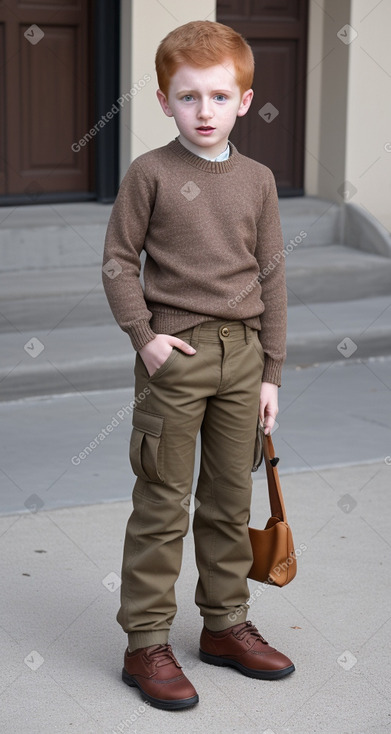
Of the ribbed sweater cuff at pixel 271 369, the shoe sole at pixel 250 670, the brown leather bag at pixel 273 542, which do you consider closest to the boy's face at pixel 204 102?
the ribbed sweater cuff at pixel 271 369

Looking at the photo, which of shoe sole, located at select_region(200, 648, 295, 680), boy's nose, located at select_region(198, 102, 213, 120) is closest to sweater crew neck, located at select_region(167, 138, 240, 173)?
boy's nose, located at select_region(198, 102, 213, 120)

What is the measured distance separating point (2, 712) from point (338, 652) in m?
0.93

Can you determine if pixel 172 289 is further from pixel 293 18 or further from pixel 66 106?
pixel 293 18

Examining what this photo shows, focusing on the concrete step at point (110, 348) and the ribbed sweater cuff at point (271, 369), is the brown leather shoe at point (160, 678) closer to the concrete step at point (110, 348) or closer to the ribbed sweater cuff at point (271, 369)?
the ribbed sweater cuff at point (271, 369)

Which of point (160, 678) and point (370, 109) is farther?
point (370, 109)

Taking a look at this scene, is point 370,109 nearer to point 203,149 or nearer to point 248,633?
point 203,149

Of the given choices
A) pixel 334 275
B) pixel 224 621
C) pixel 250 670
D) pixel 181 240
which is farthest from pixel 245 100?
pixel 334 275

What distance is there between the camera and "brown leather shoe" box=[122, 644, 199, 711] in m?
2.88

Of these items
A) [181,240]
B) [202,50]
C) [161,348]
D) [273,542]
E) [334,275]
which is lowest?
[334,275]

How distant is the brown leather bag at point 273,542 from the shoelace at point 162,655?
314mm

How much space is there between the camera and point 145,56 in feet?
21.9

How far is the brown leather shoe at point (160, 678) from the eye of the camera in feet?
9.43

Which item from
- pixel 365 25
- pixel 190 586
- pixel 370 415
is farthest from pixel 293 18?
pixel 190 586

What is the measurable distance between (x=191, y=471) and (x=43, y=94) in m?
4.40
